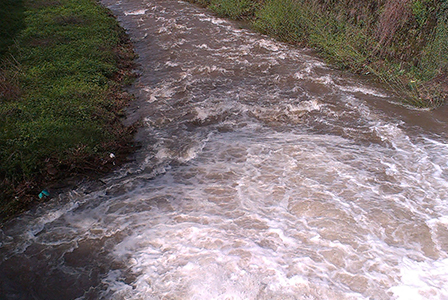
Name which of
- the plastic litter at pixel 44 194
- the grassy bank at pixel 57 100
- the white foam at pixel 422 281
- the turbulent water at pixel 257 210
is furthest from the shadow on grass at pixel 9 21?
the white foam at pixel 422 281

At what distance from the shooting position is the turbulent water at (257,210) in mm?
3775

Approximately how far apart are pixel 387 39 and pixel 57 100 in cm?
777

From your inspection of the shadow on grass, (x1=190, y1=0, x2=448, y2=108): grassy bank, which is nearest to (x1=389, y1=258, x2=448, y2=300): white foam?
(x1=190, y1=0, x2=448, y2=108): grassy bank

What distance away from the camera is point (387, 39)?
343 inches

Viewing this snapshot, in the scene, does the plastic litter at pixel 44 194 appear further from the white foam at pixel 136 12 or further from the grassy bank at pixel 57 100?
the white foam at pixel 136 12

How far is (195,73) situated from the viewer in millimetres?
9258

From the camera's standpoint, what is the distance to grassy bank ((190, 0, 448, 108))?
7.77 meters

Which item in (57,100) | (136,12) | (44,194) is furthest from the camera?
(136,12)

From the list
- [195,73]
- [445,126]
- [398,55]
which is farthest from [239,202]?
[398,55]

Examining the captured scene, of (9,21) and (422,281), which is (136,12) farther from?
(422,281)

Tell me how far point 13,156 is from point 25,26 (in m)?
7.78

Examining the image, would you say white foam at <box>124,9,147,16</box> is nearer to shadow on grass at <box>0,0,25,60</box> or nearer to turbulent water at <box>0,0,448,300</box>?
shadow on grass at <box>0,0,25,60</box>

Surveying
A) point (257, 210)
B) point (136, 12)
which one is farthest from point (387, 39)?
point (136, 12)

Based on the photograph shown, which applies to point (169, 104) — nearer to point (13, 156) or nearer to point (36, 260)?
point (13, 156)
